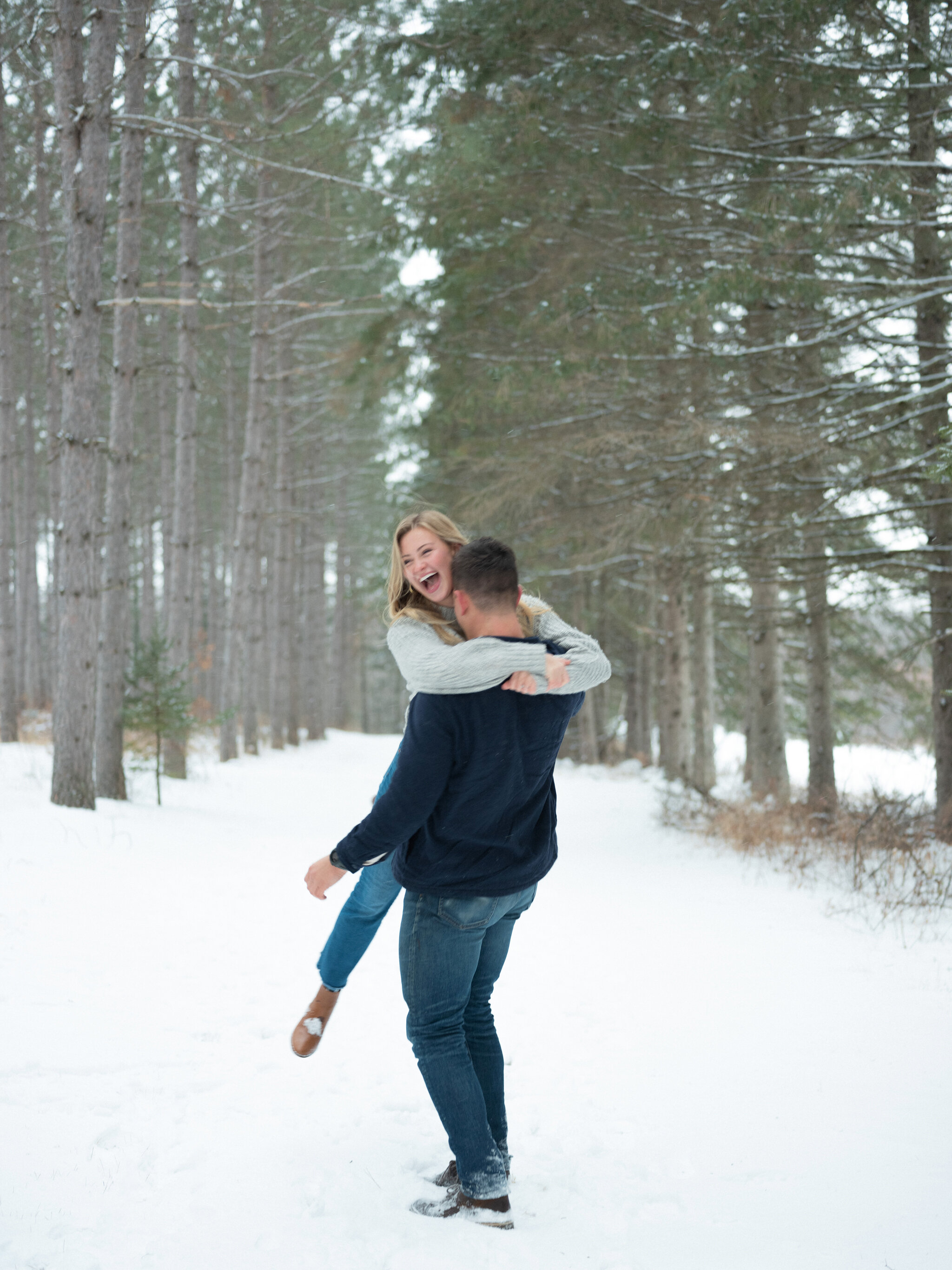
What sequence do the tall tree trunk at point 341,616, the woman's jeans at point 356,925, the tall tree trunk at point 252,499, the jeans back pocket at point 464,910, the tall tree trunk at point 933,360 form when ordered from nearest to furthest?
1. the jeans back pocket at point 464,910
2. the woman's jeans at point 356,925
3. the tall tree trunk at point 933,360
4. the tall tree trunk at point 252,499
5. the tall tree trunk at point 341,616

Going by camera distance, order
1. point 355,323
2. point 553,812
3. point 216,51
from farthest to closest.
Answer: point 355,323 < point 216,51 < point 553,812

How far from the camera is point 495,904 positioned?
8.03ft

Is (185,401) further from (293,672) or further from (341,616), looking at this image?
(341,616)

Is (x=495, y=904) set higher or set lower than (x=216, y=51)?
lower

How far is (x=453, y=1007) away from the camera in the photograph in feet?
8.09

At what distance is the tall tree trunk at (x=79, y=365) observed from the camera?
8031 millimetres

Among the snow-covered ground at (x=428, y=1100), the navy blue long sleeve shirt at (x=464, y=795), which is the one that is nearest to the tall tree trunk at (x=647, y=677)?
the snow-covered ground at (x=428, y=1100)

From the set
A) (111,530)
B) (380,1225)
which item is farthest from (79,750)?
(380,1225)

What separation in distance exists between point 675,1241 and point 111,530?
913 centimetres

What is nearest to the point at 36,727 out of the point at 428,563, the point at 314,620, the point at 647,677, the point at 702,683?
the point at 702,683

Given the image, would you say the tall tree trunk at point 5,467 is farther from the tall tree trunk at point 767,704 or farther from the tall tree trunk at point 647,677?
the tall tree trunk at point 767,704

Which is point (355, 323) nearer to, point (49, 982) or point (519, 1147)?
point (49, 982)

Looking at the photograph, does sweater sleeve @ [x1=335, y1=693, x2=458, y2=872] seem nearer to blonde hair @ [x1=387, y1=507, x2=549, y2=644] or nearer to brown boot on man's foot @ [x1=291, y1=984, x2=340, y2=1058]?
blonde hair @ [x1=387, y1=507, x2=549, y2=644]

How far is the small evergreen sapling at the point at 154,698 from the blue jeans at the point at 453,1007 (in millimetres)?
7703
